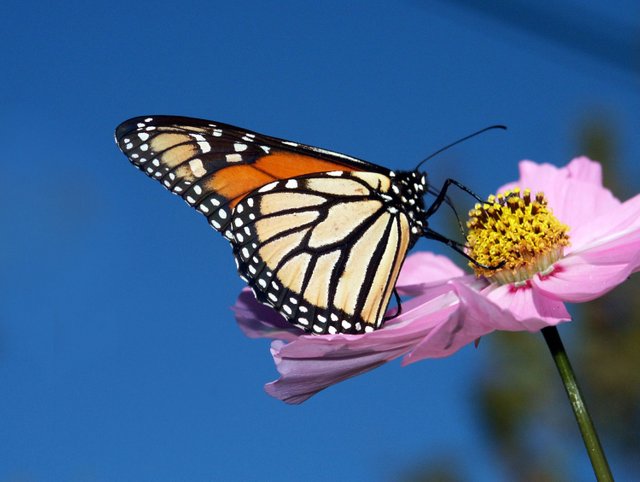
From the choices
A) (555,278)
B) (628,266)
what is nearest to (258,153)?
(555,278)

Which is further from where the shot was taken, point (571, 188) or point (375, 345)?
point (571, 188)

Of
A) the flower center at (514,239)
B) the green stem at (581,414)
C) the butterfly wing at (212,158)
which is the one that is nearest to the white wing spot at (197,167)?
the butterfly wing at (212,158)

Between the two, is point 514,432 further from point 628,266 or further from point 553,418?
point 628,266

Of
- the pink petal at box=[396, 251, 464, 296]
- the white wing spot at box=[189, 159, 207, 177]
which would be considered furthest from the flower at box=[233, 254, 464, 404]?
the white wing spot at box=[189, 159, 207, 177]

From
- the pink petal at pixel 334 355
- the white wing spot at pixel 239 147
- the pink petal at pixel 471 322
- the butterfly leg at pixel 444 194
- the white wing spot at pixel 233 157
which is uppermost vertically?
the white wing spot at pixel 239 147

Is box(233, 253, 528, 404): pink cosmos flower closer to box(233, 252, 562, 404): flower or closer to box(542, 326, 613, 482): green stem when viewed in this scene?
box(233, 252, 562, 404): flower

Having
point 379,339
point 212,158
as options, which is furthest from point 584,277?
point 212,158

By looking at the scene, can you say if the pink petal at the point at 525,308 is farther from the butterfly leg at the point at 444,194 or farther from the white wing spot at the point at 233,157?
the white wing spot at the point at 233,157

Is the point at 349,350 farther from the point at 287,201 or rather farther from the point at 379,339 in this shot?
the point at 287,201
